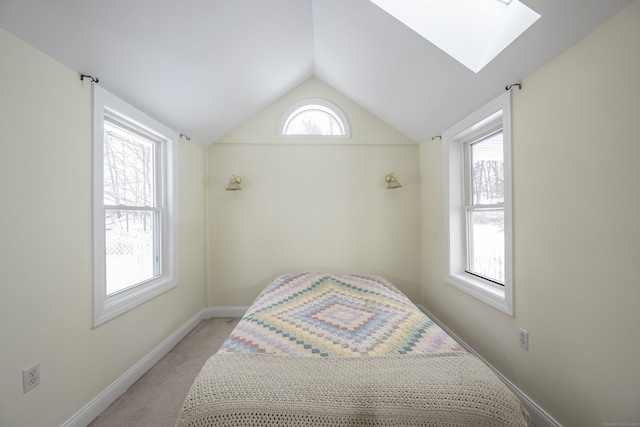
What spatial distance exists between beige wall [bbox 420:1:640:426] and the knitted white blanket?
44 centimetres

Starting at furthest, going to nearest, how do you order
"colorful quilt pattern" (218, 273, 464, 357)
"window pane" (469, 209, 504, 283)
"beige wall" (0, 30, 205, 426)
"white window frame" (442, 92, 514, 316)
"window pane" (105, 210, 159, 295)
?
"window pane" (469, 209, 504, 283), "window pane" (105, 210, 159, 295), "white window frame" (442, 92, 514, 316), "colorful quilt pattern" (218, 273, 464, 357), "beige wall" (0, 30, 205, 426)

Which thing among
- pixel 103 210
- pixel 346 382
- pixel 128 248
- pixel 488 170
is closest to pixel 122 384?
pixel 128 248

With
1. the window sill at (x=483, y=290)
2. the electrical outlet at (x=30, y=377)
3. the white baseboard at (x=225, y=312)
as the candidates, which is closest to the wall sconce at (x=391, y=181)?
the window sill at (x=483, y=290)

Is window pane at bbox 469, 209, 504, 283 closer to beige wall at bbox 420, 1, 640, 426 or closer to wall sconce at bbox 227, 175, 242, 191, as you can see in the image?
beige wall at bbox 420, 1, 640, 426

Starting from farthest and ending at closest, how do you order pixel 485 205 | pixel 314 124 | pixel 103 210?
pixel 314 124 < pixel 485 205 < pixel 103 210

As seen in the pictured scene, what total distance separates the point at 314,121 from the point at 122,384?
9.89ft

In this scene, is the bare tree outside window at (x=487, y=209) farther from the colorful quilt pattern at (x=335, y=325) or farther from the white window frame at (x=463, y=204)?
the colorful quilt pattern at (x=335, y=325)

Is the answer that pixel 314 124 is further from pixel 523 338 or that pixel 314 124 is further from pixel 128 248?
pixel 523 338

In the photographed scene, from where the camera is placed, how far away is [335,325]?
67.9 inches

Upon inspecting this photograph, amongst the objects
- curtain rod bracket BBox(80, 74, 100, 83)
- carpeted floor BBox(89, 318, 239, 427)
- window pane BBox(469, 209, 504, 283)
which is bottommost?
carpeted floor BBox(89, 318, 239, 427)

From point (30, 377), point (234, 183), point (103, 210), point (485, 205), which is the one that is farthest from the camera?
point (234, 183)

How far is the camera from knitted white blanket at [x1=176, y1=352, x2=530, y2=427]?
103 cm

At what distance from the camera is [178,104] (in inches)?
87.0

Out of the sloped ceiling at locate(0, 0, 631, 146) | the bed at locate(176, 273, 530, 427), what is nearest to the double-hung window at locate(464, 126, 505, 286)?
the sloped ceiling at locate(0, 0, 631, 146)
